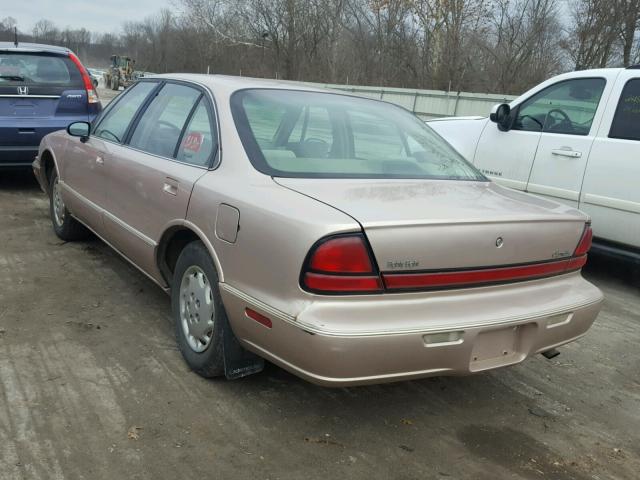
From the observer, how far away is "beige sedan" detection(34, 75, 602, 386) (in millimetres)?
2461

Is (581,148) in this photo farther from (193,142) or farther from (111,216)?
(111,216)

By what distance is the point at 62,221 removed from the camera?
18.1ft

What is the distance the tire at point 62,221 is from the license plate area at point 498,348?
3.96 meters

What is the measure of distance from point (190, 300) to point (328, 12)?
4848 cm

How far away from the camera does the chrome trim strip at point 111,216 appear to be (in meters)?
3.65

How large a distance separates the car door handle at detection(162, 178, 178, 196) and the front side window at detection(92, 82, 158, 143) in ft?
3.37

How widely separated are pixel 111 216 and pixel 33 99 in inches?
153

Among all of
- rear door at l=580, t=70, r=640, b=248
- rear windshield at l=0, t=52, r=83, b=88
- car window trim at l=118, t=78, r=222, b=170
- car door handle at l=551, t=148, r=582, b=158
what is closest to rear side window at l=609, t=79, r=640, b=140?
rear door at l=580, t=70, r=640, b=248

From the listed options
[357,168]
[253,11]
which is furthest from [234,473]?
[253,11]

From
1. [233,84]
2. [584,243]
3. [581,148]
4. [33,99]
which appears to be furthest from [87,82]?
[584,243]

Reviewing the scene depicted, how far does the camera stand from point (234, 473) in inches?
99.8

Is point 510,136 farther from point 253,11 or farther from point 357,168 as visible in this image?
point 253,11

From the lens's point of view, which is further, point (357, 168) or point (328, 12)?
point (328, 12)

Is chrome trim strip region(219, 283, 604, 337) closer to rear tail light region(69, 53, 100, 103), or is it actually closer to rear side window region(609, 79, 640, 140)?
rear side window region(609, 79, 640, 140)
